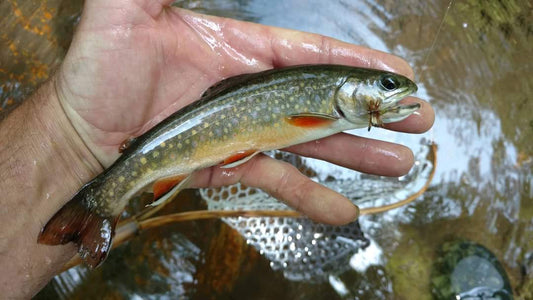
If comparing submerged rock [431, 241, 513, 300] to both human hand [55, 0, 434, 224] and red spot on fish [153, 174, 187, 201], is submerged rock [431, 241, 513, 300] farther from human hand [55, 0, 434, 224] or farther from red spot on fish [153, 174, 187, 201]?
red spot on fish [153, 174, 187, 201]

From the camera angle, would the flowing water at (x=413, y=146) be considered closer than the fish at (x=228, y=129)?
No

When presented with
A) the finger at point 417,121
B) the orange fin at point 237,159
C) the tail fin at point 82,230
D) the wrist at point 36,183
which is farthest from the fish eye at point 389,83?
the wrist at point 36,183

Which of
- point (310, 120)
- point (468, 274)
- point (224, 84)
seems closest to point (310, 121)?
point (310, 120)

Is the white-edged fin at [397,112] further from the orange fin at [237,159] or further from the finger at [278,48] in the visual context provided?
the orange fin at [237,159]

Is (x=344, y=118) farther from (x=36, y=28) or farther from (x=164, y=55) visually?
(x=36, y=28)

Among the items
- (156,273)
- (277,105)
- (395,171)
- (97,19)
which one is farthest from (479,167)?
(97,19)

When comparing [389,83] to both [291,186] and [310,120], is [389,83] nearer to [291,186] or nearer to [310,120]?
[310,120]

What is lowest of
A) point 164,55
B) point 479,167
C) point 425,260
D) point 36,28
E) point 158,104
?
point 425,260

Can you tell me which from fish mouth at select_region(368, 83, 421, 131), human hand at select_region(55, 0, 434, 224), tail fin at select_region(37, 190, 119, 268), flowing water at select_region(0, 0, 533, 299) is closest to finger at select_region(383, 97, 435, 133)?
human hand at select_region(55, 0, 434, 224)
